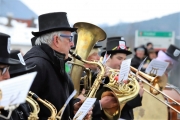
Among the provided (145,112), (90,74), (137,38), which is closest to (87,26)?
(90,74)

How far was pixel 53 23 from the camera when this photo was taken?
3.94 m

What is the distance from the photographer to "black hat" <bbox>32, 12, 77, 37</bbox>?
3.88m

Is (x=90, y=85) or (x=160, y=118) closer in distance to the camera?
(x=90, y=85)

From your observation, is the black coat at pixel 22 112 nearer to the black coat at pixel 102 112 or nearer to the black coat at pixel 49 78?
the black coat at pixel 49 78

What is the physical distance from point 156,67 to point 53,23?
2.09m

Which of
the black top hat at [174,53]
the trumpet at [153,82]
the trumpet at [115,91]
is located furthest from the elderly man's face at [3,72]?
the black top hat at [174,53]

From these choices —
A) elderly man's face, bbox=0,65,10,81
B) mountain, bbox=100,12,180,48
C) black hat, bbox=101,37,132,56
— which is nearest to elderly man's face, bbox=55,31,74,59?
elderly man's face, bbox=0,65,10,81

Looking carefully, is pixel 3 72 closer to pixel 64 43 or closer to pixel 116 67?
pixel 64 43

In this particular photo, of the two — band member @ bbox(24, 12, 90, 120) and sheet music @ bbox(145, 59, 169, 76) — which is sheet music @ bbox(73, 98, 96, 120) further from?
sheet music @ bbox(145, 59, 169, 76)

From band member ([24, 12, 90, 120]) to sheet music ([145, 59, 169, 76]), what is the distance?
1.79 m

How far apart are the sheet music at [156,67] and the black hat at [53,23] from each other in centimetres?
188

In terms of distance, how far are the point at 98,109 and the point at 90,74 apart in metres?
0.48

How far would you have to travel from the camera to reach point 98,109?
450 centimetres

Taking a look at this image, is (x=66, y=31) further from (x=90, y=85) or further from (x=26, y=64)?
(x=90, y=85)
